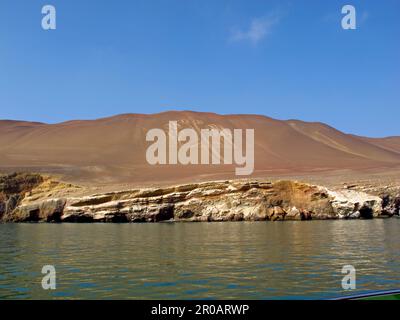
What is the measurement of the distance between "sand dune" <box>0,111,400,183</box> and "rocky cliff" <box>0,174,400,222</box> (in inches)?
840

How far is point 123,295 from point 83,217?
4759 centimetres

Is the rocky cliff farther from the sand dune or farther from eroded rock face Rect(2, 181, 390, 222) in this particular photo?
the sand dune

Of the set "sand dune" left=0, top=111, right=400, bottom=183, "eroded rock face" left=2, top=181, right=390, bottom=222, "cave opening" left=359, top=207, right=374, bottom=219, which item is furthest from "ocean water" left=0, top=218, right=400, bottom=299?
"sand dune" left=0, top=111, right=400, bottom=183

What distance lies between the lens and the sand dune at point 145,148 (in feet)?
312

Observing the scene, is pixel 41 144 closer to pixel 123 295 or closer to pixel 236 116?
pixel 236 116

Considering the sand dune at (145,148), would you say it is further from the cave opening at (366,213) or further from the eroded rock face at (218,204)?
the cave opening at (366,213)

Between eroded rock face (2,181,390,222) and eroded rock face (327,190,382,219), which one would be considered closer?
eroded rock face (327,190,382,219)

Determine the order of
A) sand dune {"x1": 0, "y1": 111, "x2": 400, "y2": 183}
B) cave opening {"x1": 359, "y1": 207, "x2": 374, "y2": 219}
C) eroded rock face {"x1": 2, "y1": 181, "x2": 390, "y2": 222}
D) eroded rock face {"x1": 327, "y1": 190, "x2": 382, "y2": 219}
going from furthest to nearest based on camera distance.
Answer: sand dune {"x1": 0, "y1": 111, "x2": 400, "y2": 183} < eroded rock face {"x1": 2, "y1": 181, "x2": 390, "y2": 222} < cave opening {"x1": 359, "y1": 207, "x2": 374, "y2": 219} < eroded rock face {"x1": 327, "y1": 190, "x2": 382, "y2": 219}

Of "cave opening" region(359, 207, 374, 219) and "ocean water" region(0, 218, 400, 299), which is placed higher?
"cave opening" region(359, 207, 374, 219)

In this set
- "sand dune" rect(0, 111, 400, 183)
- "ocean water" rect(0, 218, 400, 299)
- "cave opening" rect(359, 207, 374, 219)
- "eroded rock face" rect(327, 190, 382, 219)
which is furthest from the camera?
"sand dune" rect(0, 111, 400, 183)

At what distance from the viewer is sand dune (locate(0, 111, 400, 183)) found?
Answer: 95188 mm

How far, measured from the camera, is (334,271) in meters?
15.2

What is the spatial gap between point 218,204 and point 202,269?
39941mm

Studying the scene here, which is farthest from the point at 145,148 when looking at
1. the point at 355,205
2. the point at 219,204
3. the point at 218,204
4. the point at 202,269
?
the point at 202,269
